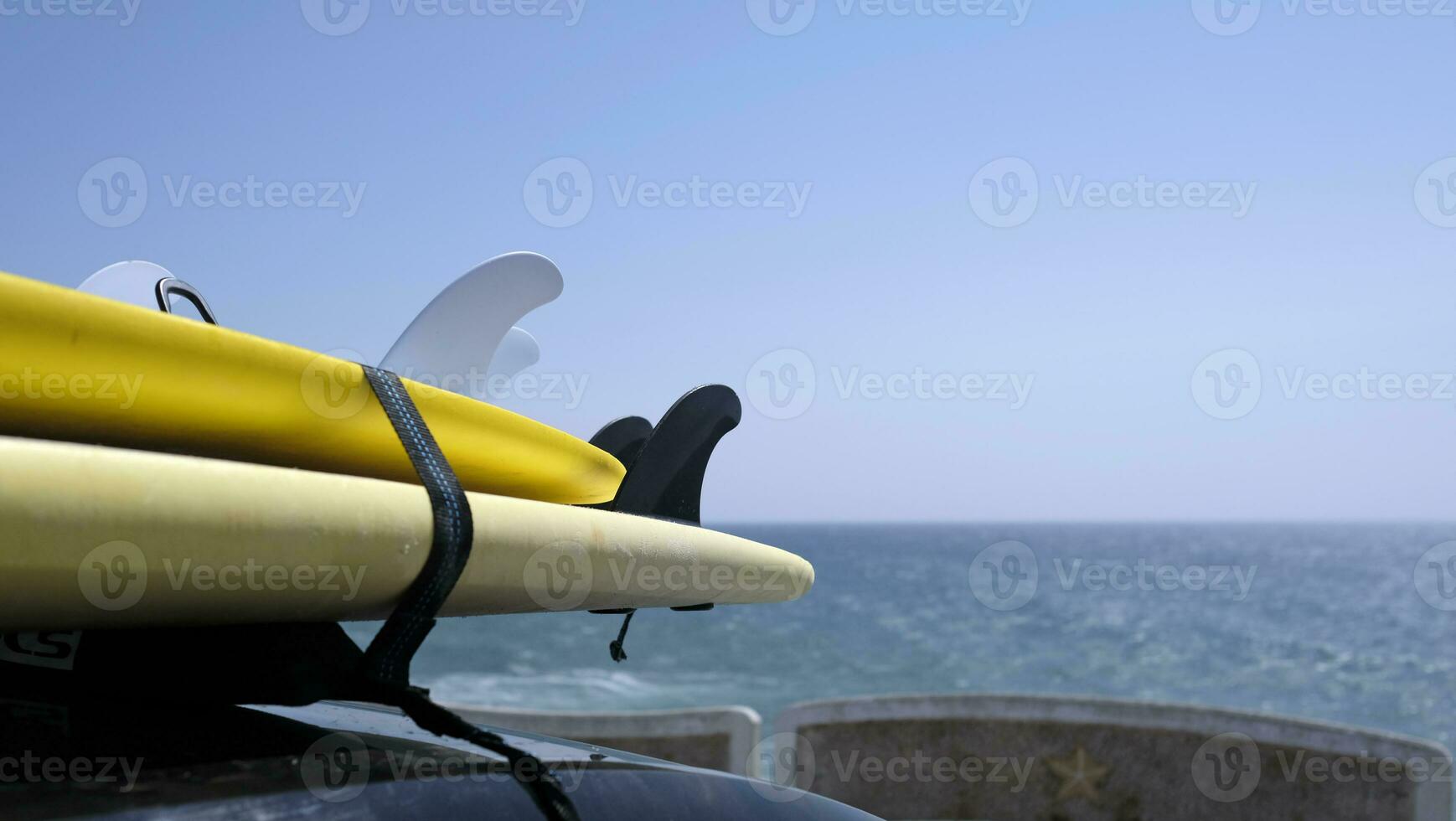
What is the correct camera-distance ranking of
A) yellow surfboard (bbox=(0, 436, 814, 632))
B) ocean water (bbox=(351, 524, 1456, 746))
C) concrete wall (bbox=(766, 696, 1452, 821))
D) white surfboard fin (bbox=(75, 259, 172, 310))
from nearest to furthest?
yellow surfboard (bbox=(0, 436, 814, 632)) → white surfboard fin (bbox=(75, 259, 172, 310)) → concrete wall (bbox=(766, 696, 1452, 821)) → ocean water (bbox=(351, 524, 1456, 746))

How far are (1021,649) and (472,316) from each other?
47840 millimetres

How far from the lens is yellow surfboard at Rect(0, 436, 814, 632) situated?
802 mm

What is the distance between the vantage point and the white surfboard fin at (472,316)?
1963 mm

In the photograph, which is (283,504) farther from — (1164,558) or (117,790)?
(1164,558)

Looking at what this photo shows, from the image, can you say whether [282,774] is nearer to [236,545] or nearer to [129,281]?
[236,545]

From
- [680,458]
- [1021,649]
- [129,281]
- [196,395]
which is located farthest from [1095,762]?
[1021,649]

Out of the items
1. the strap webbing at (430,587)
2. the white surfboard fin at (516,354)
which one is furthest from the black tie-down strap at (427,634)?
the white surfboard fin at (516,354)

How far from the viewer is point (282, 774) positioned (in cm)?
100

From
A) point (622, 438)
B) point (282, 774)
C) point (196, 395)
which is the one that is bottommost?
point (282, 774)

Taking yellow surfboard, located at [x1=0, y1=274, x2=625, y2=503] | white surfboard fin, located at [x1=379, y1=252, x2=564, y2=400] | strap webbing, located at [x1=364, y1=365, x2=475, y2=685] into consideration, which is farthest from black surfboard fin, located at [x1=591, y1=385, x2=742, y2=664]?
strap webbing, located at [x1=364, y1=365, x2=475, y2=685]

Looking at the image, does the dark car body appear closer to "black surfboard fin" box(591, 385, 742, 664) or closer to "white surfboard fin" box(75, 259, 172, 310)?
"black surfboard fin" box(591, 385, 742, 664)

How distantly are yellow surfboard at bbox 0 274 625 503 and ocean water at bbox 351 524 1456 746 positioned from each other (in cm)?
2338

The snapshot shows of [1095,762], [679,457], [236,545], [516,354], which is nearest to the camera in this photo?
[236,545]

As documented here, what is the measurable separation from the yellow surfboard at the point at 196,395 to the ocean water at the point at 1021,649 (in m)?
23.4
